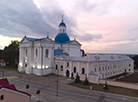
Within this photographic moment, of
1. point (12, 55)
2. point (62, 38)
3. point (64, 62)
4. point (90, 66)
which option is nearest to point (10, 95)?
point (90, 66)

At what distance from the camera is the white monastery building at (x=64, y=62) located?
1347 inches

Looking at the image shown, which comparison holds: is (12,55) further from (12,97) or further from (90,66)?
(12,97)

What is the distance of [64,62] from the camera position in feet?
132

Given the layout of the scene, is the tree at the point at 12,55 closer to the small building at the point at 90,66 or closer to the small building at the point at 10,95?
the small building at the point at 90,66

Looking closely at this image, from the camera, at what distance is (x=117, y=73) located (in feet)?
156

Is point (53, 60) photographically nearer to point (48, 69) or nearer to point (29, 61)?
point (48, 69)

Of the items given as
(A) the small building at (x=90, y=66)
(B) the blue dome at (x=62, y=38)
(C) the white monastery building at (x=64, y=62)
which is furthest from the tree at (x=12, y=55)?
(A) the small building at (x=90, y=66)

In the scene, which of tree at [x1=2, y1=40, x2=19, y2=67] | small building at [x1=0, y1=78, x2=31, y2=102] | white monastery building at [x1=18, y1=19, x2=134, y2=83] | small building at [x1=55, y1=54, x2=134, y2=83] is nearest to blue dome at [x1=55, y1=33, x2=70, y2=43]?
white monastery building at [x1=18, y1=19, x2=134, y2=83]

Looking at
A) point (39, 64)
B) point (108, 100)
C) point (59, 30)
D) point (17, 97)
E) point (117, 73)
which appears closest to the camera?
point (17, 97)

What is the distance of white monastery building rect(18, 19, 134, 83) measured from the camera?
3422cm

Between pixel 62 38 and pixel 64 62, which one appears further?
pixel 62 38

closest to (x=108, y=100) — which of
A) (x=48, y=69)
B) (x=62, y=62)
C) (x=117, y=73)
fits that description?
(x=62, y=62)

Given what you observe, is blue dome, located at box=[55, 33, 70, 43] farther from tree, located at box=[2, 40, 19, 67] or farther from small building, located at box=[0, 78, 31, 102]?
small building, located at box=[0, 78, 31, 102]

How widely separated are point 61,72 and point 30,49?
52.6 feet
